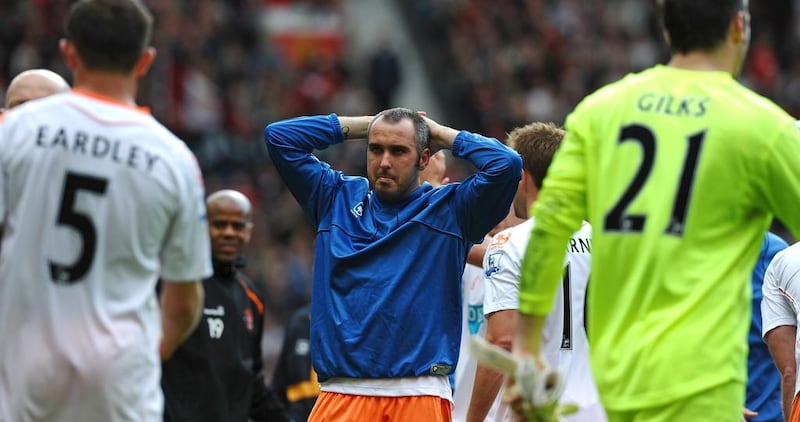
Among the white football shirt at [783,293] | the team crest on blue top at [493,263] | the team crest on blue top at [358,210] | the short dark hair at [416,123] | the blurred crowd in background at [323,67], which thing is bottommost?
the blurred crowd in background at [323,67]

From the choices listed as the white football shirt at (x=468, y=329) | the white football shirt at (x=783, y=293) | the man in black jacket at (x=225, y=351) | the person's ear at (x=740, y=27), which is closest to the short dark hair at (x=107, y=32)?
the person's ear at (x=740, y=27)

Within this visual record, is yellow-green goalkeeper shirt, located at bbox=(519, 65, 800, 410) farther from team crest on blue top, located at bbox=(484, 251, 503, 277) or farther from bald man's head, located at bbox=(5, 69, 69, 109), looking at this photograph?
bald man's head, located at bbox=(5, 69, 69, 109)

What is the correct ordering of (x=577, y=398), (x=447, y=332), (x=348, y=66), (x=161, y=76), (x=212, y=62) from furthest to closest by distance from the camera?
(x=348, y=66) → (x=212, y=62) → (x=161, y=76) → (x=577, y=398) → (x=447, y=332)

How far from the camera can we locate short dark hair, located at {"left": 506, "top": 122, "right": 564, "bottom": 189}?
8.53m

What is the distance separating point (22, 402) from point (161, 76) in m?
18.4

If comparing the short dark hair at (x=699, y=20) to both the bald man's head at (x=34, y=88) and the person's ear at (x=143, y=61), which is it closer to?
the person's ear at (x=143, y=61)

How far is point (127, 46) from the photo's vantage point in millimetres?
5469

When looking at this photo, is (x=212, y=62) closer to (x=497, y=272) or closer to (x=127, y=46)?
(x=497, y=272)

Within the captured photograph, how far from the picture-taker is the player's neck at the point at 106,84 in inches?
217

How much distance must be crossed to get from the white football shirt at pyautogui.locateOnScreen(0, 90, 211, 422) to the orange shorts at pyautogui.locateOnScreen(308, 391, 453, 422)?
2.31m

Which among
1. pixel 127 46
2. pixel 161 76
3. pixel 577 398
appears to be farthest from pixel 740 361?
pixel 161 76

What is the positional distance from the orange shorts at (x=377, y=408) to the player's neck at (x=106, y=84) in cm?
266

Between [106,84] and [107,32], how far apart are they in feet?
0.68

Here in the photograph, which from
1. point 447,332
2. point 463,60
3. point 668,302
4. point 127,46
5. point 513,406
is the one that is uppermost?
point 127,46
